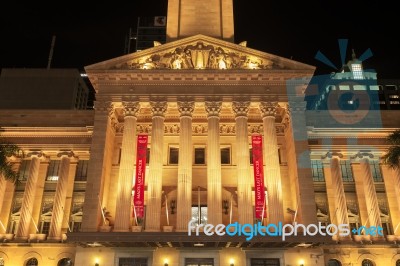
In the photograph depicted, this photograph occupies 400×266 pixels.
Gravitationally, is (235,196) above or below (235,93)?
below

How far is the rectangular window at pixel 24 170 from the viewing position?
48.2 m

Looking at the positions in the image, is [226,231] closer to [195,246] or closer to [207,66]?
[195,246]

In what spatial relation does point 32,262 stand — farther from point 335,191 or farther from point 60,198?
point 335,191

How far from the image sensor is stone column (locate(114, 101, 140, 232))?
3950 centimetres

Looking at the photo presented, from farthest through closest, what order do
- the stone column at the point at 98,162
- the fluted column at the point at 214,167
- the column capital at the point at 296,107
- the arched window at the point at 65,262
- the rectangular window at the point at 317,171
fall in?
the rectangular window at the point at 317,171 → the column capital at the point at 296,107 → the arched window at the point at 65,262 → the fluted column at the point at 214,167 → the stone column at the point at 98,162

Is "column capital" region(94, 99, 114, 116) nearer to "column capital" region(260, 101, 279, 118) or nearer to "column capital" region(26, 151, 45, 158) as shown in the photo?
"column capital" region(26, 151, 45, 158)

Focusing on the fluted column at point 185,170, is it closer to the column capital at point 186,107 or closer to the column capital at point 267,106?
the column capital at point 186,107

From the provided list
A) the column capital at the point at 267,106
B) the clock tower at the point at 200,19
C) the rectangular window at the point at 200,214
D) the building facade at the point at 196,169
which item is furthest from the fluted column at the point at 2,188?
the column capital at the point at 267,106

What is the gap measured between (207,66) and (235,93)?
4.27 m

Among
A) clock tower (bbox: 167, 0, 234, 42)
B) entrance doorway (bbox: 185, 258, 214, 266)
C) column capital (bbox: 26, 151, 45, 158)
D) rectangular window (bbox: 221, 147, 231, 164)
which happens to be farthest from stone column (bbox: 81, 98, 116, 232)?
clock tower (bbox: 167, 0, 234, 42)

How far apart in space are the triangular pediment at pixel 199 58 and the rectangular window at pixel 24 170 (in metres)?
13.8

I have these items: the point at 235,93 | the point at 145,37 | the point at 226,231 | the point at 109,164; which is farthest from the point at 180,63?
the point at 145,37

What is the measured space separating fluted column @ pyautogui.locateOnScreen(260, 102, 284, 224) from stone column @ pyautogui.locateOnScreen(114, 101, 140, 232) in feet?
43.3

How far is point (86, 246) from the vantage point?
38562 mm
